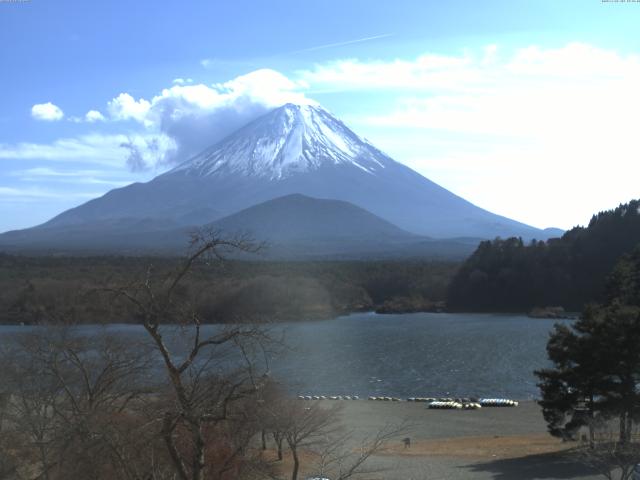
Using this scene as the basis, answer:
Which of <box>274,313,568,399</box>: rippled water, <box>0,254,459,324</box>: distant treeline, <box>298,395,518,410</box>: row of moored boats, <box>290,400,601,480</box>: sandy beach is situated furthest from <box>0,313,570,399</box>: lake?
<box>0,254,459,324</box>: distant treeline

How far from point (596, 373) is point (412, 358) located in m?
15.8

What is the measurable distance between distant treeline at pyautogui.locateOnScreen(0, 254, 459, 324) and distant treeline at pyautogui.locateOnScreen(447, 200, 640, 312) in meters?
3.11

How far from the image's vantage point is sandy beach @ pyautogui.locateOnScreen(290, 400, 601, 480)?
1080 cm

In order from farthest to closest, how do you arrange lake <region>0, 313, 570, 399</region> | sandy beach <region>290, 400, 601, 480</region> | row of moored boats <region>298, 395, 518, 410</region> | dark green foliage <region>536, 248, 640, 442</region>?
lake <region>0, 313, 570, 399</region>
row of moored boats <region>298, 395, 518, 410</region>
dark green foliage <region>536, 248, 640, 442</region>
sandy beach <region>290, 400, 601, 480</region>

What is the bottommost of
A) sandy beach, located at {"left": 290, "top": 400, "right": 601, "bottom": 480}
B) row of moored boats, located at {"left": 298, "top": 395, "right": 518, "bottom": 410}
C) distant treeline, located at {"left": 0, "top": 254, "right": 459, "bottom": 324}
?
row of moored boats, located at {"left": 298, "top": 395, "right": 518, "bottom": 410}

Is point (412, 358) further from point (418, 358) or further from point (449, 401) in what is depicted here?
point (449, 401)

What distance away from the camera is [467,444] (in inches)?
554

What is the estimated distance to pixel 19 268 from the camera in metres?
48.4

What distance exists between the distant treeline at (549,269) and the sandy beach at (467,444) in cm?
3055

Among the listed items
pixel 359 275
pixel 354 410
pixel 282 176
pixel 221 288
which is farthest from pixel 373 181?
pixel 354 410

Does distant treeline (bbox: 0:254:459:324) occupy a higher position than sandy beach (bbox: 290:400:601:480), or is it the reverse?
distant treeline (bbox: 0:254:459:324)

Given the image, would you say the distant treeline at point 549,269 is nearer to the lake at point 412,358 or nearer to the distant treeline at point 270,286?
the distant treeline at point 270,286

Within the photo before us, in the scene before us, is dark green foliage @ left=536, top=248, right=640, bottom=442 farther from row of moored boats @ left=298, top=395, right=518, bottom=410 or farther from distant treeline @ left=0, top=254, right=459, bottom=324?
distant treeline @ left=0, top=254, right=459, bottom=324

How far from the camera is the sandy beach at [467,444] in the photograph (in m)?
10.8
